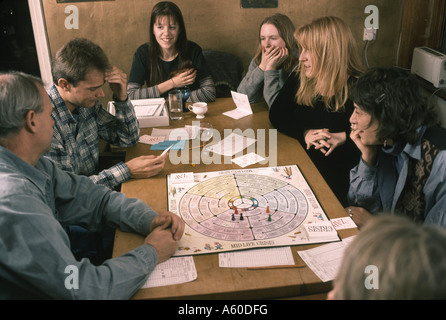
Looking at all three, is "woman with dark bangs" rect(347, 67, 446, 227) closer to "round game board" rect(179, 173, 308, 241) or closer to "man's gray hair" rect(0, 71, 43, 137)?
"round game board" rect(179, 173, 308, 241)

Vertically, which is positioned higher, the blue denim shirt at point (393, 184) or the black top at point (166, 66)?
the black top at point (166, 66)

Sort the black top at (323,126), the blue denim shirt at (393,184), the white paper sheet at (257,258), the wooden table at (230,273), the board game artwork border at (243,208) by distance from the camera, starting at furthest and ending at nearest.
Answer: the black top at (323,126) < the blue denim shirt at (393,184) < the board game artwork border at (243,208) < the white paper sheet at (257,258) < the wooden table at (230,273)

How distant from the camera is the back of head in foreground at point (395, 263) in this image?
0.69 metres

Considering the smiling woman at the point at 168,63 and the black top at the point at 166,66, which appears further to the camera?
the black top at the point at 166,66

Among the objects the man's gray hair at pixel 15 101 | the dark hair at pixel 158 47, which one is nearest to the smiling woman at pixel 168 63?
the dark hair at pixel 158 47

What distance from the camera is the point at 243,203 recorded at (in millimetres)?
1701

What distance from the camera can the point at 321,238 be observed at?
4.89 ft

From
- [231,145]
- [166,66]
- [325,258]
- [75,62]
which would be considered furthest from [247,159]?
[166,66]

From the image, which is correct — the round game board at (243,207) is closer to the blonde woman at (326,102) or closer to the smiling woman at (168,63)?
the blonde woman at (326,102)

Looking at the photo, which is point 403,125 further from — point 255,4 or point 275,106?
point 255,4

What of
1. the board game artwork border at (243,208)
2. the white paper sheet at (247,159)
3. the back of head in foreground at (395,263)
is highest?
the back of head in foreground at (395,263)

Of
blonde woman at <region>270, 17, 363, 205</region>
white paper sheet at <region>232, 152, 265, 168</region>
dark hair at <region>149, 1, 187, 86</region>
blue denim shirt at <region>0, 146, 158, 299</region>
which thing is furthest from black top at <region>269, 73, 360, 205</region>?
blue denim shirt at <region>0, 146, 158, 299</region>

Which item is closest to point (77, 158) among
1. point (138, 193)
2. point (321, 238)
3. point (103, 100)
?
point (138, 193)

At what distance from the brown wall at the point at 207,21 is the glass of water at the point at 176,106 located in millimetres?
1236
